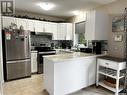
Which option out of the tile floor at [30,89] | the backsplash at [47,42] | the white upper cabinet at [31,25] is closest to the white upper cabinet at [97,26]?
the tile floor at [30,89]

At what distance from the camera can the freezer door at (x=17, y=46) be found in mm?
3381

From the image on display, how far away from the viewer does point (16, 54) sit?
138 inches

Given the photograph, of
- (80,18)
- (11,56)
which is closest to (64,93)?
(11,56)

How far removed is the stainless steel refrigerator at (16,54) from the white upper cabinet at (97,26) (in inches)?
83.0

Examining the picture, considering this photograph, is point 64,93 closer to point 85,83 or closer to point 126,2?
point 85,83

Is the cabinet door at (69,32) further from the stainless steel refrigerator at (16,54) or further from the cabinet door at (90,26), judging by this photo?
the stainless steel refrigerator at (16,54)

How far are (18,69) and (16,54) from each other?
517mm

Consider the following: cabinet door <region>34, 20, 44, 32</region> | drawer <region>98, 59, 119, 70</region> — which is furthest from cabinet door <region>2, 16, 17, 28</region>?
drawer <region>98, 59, 119, 70</region>

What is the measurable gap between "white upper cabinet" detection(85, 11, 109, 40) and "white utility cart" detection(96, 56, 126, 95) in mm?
705

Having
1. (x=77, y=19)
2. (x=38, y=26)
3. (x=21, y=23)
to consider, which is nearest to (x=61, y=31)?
(x=77, y=19)

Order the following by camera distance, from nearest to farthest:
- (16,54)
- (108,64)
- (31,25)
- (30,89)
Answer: (108,64) → (30,89) → (16,54) → (31,25)

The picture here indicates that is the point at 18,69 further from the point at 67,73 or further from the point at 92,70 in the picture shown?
the point at 92,70

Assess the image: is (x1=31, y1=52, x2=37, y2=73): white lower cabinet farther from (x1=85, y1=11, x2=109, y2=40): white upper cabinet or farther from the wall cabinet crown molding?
(x1=85, y1=11, x2=109, y2=40): white upper cabinet

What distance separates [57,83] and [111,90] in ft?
4.65
